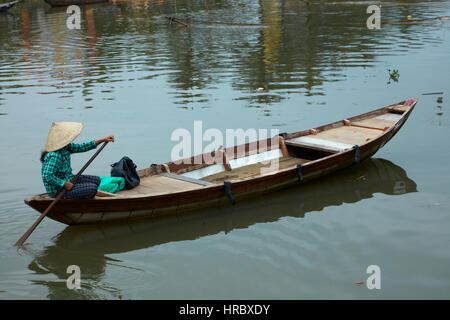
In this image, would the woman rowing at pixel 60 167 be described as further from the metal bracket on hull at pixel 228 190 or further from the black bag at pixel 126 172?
the metal bracket on hull at pixel 228 190

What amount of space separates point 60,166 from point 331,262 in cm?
304

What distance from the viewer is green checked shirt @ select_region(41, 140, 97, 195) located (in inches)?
248

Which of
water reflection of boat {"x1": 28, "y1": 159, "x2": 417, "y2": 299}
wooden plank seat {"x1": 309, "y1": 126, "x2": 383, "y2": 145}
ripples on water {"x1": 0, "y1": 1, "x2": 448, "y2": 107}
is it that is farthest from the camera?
ripples on water {"x1": 0, "y1": 1, "x2": 448, "y2": 107}

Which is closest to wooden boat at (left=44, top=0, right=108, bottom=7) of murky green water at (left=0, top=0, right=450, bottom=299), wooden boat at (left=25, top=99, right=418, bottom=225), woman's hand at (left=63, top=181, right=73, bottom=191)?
murky green water at (left=0, top=0, right=450, bottom=299)

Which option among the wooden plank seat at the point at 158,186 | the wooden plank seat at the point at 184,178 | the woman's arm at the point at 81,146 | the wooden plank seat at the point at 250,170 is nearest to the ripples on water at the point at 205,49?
the wooden plank seat at the point at 250,170

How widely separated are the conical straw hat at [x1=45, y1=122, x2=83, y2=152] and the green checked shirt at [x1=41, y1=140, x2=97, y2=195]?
0.10 meters

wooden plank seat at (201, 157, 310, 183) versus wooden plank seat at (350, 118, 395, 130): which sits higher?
wooden plank seat at (350, 118, 395, 130)

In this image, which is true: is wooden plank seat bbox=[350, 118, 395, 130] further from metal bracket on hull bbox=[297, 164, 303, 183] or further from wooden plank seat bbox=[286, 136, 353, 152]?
metal bracket on hull bbox=[297, 164, 303, 183]

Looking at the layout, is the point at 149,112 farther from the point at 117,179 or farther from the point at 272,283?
the point at 272,283

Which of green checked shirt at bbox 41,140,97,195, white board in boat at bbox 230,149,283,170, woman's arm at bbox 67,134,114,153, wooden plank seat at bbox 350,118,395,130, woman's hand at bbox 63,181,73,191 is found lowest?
white board in boat at bbox 230,149,283,170

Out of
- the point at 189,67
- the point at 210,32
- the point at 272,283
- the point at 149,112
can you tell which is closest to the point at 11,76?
the point at 189,67

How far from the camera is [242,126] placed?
35.2 feet

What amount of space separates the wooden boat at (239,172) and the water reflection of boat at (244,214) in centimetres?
15

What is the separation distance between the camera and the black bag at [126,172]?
7035 mm
